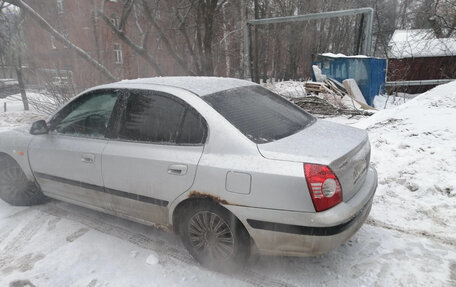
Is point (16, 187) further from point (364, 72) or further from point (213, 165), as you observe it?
point (364, 72)

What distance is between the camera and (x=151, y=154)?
2.70 metres

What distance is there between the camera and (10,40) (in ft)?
43.1

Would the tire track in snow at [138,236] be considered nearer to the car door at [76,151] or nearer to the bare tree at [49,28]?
the car door at [76,151]

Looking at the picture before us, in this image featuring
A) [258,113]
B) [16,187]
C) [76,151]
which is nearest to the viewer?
[258,113]

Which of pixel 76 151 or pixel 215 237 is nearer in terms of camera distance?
pixel 215 237

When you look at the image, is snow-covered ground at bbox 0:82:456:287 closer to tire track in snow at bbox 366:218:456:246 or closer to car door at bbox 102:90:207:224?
tire track in snow at bbox 366:218:456:246

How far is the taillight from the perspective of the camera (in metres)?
2.12

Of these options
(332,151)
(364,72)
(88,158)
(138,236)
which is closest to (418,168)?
(332,151)

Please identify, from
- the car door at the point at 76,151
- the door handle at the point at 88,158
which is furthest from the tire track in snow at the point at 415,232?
the door handle at the point at 88,158

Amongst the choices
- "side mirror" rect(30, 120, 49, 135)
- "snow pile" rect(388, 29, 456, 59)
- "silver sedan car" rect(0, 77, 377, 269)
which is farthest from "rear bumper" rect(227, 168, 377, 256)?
"snow pile" rect(388, 29, 456, 59)

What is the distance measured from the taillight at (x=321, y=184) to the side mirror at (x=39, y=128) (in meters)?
2.93

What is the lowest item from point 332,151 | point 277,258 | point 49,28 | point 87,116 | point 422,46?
point 277,258

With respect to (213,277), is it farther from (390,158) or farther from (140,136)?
(390,158)

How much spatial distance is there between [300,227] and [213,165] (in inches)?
30.6
